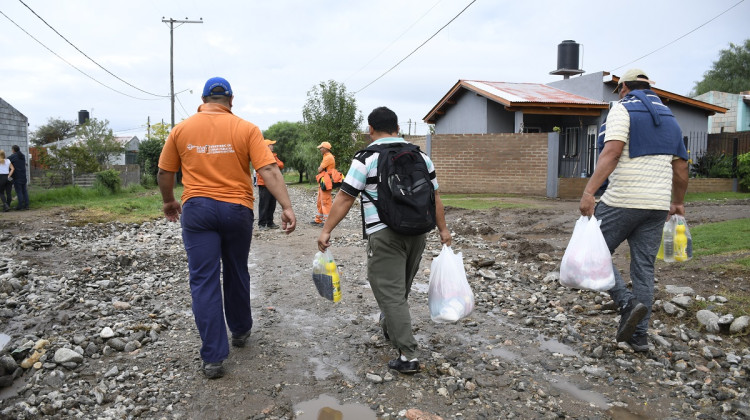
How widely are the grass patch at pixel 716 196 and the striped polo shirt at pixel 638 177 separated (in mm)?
13198

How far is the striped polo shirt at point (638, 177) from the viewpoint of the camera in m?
3.96

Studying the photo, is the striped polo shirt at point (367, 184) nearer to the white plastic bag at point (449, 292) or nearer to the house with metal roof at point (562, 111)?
the white plastic bag at point (449, 292)

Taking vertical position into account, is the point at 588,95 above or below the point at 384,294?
above

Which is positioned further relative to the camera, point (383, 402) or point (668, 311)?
point (668, 311)

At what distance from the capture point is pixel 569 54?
88.5ft

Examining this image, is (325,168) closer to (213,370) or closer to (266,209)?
(266,209)

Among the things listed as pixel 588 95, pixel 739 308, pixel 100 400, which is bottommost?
pixel 100 400

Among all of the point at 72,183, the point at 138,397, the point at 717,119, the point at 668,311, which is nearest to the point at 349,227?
the point at 668,311

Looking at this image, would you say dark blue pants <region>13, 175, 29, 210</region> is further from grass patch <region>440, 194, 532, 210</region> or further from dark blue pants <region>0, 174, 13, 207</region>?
grass patch <region>440, 194, 532, 210</region>

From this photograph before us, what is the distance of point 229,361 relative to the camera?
13.4ft

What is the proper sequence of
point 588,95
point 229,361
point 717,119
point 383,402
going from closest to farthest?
point 383,402, point 229,361, point 588,95, point 717,119

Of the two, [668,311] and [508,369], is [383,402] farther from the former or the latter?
[668,311]

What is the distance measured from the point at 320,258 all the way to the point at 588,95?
67.0 ft

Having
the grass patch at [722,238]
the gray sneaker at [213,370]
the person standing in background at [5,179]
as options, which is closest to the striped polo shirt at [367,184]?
the gray sneaker at [213,370]
